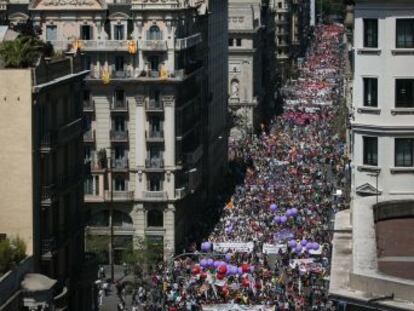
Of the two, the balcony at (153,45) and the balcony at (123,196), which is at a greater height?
the balcony at (153,45)

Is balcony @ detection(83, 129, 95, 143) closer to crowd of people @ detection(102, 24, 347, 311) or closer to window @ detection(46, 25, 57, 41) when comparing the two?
window @ detection(46, 25, 57, 41)

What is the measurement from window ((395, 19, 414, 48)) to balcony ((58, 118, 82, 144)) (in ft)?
56.1

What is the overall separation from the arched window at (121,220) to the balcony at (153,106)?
7.29 meters

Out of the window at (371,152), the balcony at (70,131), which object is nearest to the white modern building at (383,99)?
the window at (371,152)

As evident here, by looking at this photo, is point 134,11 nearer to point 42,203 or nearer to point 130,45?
point 130,45

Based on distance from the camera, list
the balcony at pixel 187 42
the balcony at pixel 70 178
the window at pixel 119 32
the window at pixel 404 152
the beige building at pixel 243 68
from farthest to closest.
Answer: the beige building at pixel 243 68 → the balcony at pixel 187 42 → the window at pixel 119 32 → the balcony at pixel 70 178 → the window at pixel 404 152

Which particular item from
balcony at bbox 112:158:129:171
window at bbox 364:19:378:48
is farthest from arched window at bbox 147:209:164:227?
window at bbox 364:19:378:48

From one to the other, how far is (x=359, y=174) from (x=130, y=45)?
162ft

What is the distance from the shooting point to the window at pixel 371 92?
40688 millimetres

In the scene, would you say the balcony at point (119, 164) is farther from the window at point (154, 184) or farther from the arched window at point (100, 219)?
the arched window at point (100, 219)

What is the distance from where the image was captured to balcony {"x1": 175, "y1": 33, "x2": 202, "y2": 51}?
89375mm

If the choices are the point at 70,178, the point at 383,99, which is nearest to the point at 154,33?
the point at 70,178

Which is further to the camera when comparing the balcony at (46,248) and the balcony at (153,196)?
the balcony at (153,196)

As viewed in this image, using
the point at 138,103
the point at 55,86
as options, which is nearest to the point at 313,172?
the point at 138,103
